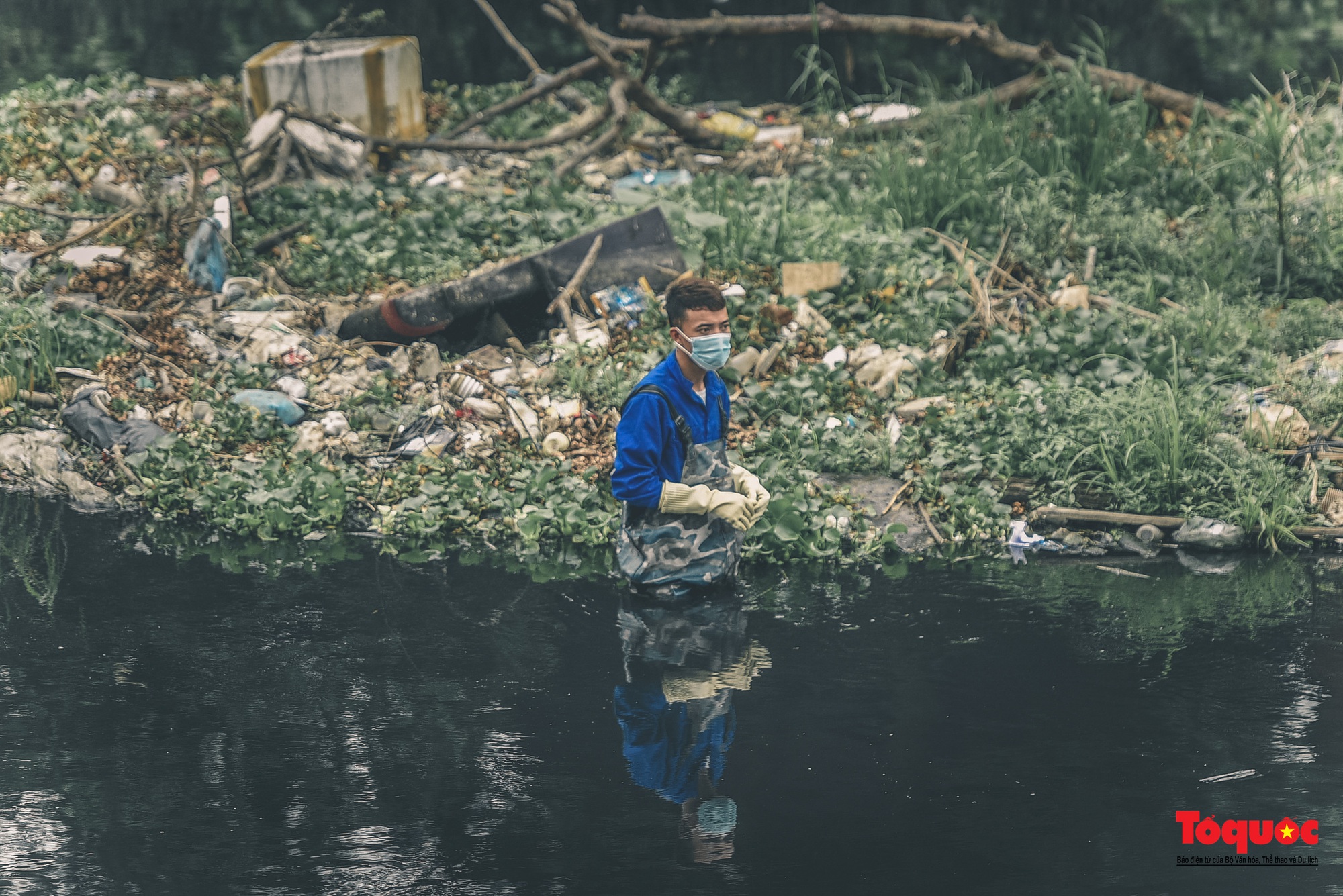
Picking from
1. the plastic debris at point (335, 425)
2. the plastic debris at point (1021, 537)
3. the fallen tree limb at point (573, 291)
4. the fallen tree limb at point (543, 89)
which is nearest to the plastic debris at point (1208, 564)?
the plastic debris at point (1021, 537)

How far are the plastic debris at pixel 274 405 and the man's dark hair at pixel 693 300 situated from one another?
2921 millimetres

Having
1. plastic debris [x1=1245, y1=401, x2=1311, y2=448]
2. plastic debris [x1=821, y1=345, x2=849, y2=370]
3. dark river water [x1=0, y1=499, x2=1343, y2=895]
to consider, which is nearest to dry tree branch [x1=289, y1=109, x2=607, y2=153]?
plastic debris [x1=821, y1=345, x2=849, y2=370]

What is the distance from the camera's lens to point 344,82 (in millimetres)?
9867

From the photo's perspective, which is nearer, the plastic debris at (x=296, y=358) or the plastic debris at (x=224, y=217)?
the plastic debris at (x=296, y=358)

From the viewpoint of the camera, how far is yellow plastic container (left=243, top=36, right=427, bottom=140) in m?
9.76

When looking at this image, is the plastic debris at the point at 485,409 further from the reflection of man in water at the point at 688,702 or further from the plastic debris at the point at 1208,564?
the plastic debris at the point at 1208,564

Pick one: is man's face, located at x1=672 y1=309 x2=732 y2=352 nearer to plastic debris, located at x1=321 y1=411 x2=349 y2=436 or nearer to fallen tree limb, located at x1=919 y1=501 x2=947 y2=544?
fallen tree limb, located at x1=919 y1=501 x2=947 y2=544

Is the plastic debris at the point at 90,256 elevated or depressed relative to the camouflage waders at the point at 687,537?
elevated

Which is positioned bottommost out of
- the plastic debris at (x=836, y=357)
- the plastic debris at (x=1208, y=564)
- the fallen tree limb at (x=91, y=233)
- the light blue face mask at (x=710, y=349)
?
the plastic debris at (x=1208, y=564)

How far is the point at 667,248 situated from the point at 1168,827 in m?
4.83

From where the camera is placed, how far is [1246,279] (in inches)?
295

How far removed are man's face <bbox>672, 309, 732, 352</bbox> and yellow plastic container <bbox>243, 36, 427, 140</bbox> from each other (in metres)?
6.04

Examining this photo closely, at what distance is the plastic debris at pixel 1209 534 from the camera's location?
5.54 m

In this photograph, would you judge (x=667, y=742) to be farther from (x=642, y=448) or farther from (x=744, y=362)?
(x=744, y=362)
